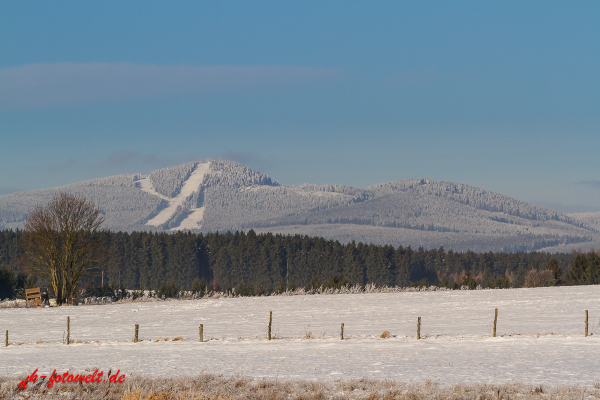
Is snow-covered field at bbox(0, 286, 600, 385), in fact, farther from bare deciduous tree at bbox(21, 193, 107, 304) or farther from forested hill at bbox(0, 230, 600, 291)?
forested hill at bbox(0, 230, 600, 291)

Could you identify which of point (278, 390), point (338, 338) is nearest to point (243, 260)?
point (338, 338)

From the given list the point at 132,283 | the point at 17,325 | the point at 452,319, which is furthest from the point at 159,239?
the point at 452,319

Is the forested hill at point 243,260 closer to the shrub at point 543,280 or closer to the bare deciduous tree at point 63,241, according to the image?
the shrub at point 543,280

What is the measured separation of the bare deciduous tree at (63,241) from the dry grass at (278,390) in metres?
41.9

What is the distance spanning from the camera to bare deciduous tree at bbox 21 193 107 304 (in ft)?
200

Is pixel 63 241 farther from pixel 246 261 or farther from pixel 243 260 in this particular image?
pixel 246 261

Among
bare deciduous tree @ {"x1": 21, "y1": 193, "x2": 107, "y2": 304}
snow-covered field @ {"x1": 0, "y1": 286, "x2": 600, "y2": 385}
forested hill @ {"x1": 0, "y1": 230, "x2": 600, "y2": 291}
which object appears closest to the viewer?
snow-covered field @ {"x1": 0, "y1": 286, "x2": 600, "y2": 385}

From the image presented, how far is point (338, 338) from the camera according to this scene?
3297 cm

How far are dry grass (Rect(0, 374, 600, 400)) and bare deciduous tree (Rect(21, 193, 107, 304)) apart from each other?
137 ft

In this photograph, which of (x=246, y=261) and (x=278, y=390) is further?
(x=246, y=261)

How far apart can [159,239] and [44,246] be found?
4164 inches

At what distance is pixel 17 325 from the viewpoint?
46.4 m

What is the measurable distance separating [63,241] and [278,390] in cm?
4732

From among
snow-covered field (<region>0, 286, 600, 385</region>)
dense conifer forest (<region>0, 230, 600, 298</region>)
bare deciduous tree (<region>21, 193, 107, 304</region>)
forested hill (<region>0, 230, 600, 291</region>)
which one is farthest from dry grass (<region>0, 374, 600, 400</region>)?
forested hill (<region>0, 230, 600, 291</region>)
